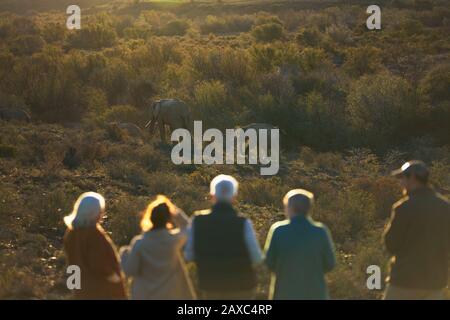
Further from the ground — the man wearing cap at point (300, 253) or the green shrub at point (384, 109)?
the man wearing cap at point (300, 253)

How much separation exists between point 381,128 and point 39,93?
1089 centimetres

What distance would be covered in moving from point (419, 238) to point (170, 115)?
49.4 feet

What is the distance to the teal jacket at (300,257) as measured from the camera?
7016mm

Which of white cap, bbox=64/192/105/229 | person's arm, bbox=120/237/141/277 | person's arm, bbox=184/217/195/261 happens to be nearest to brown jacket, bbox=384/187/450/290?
person's arm, bbox=184/217/195/261

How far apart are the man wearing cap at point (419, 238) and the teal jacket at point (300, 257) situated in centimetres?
83

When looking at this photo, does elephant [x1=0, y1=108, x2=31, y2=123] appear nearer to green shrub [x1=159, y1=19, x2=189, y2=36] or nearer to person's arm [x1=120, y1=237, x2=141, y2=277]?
person's arm [x1=120, y1=237, x2=141, y2=277]

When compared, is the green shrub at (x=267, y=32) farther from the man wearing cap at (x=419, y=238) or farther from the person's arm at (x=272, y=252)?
the person's arm at (x=272, y=252)

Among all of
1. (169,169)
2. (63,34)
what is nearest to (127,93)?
(169,169)

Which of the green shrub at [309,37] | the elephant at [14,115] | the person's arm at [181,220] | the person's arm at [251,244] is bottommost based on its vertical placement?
the elephant at [14,115]

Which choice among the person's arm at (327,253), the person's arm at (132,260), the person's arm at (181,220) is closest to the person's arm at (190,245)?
the person's arm at (181,220)

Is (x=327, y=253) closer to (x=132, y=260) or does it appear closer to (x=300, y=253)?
(x=300, y=253)

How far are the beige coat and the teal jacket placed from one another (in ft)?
2.48

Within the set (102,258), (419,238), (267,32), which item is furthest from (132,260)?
(267,32)
